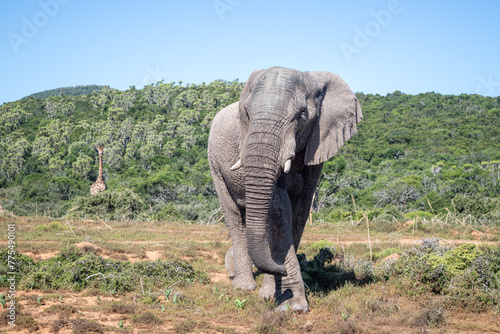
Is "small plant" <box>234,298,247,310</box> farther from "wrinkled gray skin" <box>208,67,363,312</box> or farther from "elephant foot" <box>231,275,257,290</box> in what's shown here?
"elephant foot" <box>231,275,257,290</box>

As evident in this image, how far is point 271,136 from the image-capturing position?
4.59 metres

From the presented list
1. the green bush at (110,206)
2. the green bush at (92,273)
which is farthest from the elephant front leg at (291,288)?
the green bush at (110,206)

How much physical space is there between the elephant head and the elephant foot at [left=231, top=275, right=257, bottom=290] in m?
1.67

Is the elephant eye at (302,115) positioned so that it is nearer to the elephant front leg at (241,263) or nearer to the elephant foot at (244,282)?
the elephant front leg at (241,263)

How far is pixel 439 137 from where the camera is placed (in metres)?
49.6

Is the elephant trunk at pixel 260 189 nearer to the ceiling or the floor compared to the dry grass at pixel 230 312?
nearer to the ceiling

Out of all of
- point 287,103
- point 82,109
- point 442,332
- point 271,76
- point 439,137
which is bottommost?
point 442,332

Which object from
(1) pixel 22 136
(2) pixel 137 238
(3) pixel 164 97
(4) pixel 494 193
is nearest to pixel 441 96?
(3) pixel 164 97

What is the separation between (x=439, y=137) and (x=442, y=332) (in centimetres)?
4870

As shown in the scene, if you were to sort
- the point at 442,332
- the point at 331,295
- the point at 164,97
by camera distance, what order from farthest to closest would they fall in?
1. the point at 164,97
2. the point at 331,295
3. the point at 442,332

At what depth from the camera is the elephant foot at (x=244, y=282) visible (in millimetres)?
6457

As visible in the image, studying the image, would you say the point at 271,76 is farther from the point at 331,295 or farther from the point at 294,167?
the point at 331,295

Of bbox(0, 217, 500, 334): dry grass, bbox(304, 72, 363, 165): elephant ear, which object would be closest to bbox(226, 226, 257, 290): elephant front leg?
bbox(0, 217, 500, 334): dry grass

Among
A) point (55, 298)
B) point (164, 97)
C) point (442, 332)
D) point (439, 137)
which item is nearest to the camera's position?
point (442, 332)
